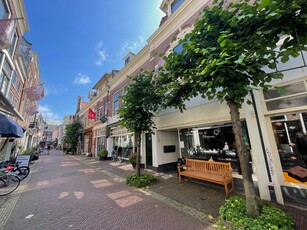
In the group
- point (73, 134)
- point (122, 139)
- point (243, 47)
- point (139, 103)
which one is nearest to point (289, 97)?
point (243, 47)

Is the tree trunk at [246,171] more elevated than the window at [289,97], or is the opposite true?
the window at [289,97]

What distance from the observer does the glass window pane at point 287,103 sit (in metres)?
4.19

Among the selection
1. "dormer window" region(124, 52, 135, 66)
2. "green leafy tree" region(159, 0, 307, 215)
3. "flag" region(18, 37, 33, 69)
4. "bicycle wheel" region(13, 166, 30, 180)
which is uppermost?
"dormer window" region(124, 52, 135, 66)

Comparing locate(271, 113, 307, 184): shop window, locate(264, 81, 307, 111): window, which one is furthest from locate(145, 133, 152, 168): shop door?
locate(264, 81, 307, 111): window

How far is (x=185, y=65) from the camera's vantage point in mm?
4043

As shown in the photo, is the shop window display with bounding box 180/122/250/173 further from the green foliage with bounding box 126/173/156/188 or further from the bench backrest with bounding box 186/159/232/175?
the green foliage with bounding box 126/173/156/188

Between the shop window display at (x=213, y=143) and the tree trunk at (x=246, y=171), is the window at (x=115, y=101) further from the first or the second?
the tree trunk at (x=246, y=171)

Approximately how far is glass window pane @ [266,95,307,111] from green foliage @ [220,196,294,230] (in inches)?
119

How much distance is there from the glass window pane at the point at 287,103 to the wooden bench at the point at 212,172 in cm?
245

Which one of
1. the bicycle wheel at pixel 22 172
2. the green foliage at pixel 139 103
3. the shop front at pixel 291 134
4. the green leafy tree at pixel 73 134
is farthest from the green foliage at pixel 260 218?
the green leafy tree at pixel 73 134

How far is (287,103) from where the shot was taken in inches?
174

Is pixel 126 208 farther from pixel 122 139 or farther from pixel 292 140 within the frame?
pixel 122 139

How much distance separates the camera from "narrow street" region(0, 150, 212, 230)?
3.49 metres

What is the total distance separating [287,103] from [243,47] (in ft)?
9.44
